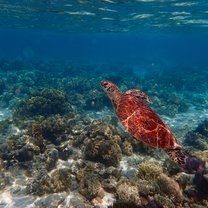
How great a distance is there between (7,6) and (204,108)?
24373mm

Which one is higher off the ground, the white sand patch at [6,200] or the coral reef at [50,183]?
the coral reef at [50,183]

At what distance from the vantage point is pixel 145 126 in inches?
225

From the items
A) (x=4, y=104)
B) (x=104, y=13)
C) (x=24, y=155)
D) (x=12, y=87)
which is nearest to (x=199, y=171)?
(x=24, y=155)

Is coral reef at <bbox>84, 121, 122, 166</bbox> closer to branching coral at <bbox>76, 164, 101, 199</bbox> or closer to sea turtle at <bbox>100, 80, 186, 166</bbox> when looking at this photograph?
branching coral at <bbox>76, 164, 101, 199</bbox>

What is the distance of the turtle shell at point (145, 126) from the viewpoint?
546cm

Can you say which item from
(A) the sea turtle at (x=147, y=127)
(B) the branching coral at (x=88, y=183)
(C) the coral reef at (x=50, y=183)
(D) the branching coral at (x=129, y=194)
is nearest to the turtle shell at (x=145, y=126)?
(A) the sea turtle at (x=147, y=127)

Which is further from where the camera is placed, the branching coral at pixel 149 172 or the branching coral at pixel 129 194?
the branching coral at pixel 149 172

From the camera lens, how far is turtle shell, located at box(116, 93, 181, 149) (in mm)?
5465

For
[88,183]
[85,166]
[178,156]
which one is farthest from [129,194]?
[85,166]

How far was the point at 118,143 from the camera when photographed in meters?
11.0

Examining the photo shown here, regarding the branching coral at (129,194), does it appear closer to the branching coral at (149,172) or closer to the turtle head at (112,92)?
the branching coral at (149,172)

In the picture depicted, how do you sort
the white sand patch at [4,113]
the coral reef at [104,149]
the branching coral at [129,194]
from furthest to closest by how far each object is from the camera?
the white sand patch at [4,113] → the coral reef at [104,149] → the branching coral at [129,194]

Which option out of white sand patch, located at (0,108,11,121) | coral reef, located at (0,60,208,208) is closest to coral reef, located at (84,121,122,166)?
coral reef, located at (0,60,208,208)

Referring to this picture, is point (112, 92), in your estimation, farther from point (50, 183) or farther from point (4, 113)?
point (4, 113)
